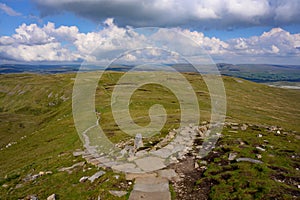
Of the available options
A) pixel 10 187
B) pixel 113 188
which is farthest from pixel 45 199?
pixel 10 187

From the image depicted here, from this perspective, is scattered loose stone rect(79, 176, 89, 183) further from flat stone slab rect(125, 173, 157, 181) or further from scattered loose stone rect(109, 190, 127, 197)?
scattered loose stone rect(109, 190, 127, 197)

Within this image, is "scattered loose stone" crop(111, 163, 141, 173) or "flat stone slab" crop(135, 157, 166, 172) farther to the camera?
"flat stone slab" crop(135, 157, 166, 172)

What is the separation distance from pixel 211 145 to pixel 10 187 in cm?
2359

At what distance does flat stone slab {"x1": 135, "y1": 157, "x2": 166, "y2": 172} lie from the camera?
962 inches

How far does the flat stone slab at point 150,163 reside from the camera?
80.2ft

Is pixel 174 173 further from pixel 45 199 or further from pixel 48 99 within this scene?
pixel 48 99

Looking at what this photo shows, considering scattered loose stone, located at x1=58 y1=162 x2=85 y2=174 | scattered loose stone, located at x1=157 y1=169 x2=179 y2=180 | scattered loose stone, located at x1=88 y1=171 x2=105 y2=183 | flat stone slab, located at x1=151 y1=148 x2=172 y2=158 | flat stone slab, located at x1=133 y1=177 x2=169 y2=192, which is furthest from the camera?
flat stone slab, located at x1=151 y1=148 x2=172 y2=158

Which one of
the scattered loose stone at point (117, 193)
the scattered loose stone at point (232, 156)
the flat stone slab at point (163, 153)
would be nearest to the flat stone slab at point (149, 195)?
the scattered loose stone at point (117, 193)

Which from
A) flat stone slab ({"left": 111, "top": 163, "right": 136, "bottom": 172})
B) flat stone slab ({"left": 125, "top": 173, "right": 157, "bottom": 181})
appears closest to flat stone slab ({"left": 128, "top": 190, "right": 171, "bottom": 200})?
flat stone slab ({"left": 125, "top": 173, "right": 157, "bottom": 181})

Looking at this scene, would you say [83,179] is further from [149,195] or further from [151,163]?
[149,195]

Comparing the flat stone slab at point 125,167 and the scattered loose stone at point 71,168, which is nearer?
the flat stone slab at point 125,167

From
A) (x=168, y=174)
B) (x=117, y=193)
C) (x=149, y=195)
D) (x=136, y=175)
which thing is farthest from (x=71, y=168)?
(x=149, y=195)

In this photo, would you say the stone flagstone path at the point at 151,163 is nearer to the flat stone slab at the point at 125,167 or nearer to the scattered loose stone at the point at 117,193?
the flat stone slab at the point at 125,167

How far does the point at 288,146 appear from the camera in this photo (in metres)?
30.7
